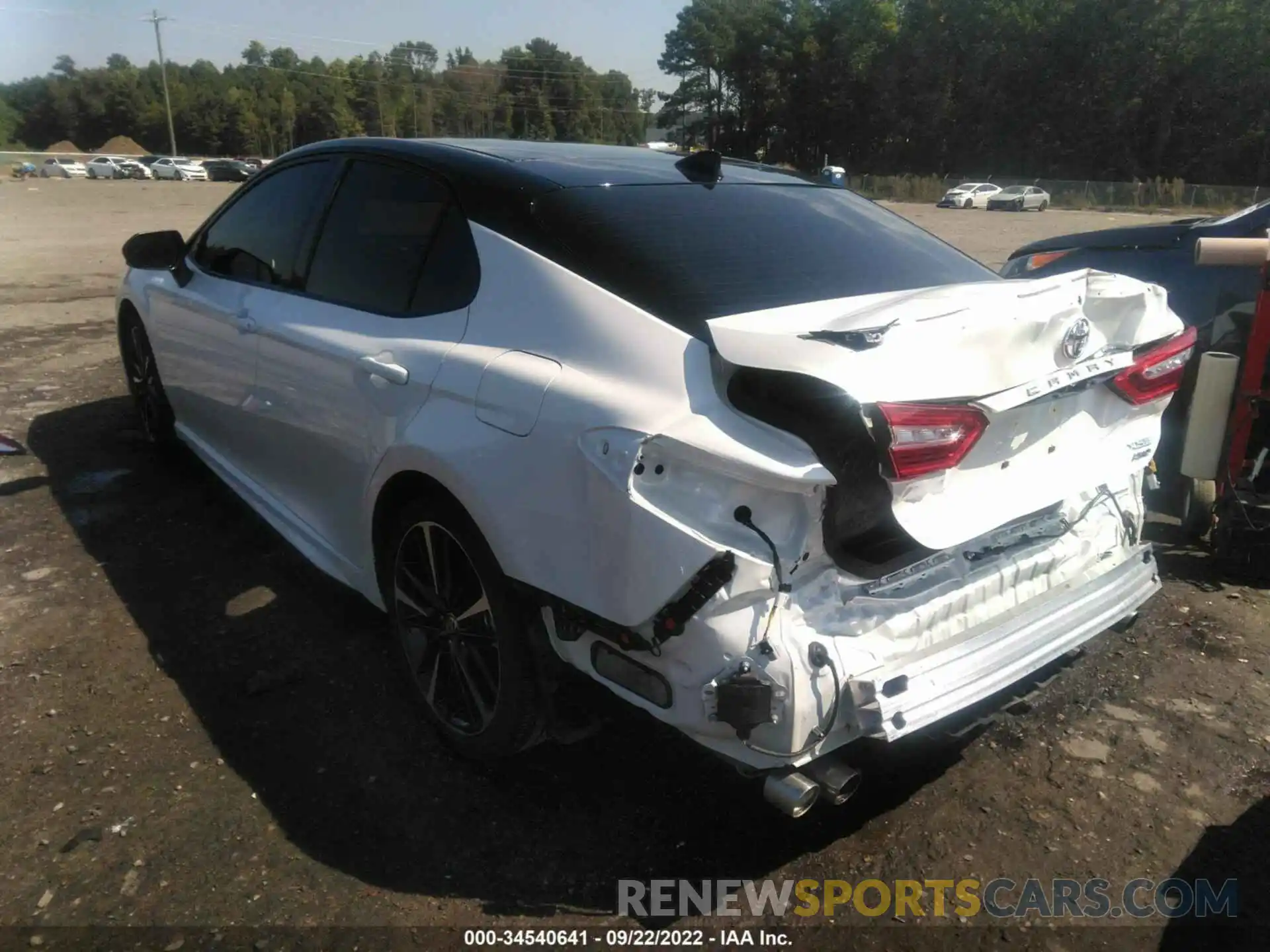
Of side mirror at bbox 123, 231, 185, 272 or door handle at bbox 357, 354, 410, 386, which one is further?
side mirror at bbox 123, 231, 185, 272

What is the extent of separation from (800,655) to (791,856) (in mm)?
797

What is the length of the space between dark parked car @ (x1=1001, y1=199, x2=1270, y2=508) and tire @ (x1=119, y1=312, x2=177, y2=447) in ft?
14.4

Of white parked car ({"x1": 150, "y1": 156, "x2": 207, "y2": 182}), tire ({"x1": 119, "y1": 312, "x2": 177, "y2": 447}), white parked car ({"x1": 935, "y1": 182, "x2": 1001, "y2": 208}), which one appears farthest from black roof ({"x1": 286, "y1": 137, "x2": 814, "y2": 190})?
white parked car ({"x1": 150, "y1": 156, "x2": 207, "y2": 182})

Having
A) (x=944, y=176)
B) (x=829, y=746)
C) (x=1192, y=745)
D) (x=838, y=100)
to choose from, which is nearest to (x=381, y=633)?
(x=829, y=746)

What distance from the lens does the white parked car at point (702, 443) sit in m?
2.14

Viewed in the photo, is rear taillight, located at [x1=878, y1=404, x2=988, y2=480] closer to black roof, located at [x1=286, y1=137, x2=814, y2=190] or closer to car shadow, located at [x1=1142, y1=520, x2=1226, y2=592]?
black roof, located at [x1=286, y1=137, x2=814, y2=190]

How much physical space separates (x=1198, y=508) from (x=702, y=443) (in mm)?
3643

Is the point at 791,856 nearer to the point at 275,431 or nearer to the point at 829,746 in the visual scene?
the point at 829,746

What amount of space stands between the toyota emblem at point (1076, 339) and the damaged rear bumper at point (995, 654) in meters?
0.64

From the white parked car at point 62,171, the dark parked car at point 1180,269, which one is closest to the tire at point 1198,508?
the dark parked car at point 1180,269

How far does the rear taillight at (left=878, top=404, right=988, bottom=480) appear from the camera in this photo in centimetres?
213

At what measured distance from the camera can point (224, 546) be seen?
453 centimetres

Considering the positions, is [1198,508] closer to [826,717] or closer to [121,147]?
[826,717]

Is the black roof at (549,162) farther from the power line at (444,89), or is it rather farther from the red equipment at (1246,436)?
the power line at (444,89)
